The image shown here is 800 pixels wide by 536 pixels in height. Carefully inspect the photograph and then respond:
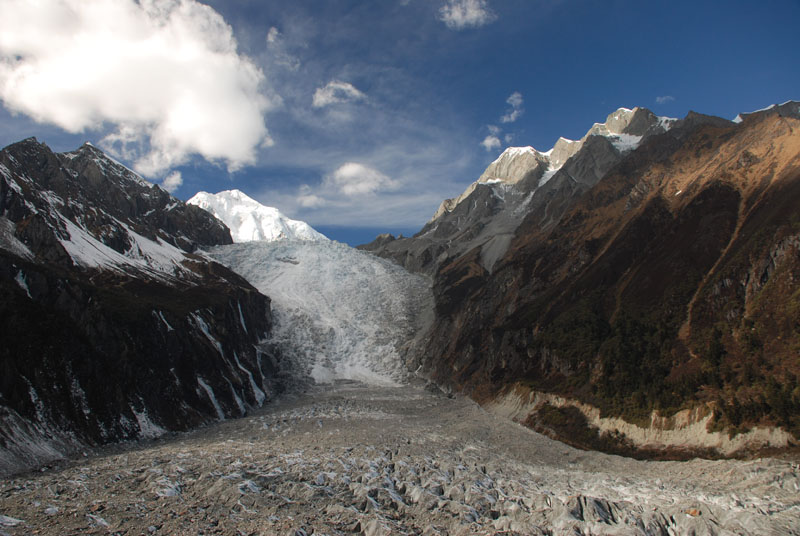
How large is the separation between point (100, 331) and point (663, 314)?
2052 inches

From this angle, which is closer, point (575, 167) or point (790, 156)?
point (790, 156)

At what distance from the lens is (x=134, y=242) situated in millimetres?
76250

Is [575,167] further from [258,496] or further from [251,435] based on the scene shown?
[258,496]

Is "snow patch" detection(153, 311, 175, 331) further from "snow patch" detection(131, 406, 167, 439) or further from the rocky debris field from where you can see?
the rocky debris field

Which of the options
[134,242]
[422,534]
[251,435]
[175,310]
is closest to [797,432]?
[422,534]

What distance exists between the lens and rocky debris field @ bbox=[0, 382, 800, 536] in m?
17.0

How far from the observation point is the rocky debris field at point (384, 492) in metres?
17.0

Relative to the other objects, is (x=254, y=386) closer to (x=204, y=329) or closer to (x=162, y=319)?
(x=204, y=329)

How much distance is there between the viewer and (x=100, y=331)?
3975 centimetres

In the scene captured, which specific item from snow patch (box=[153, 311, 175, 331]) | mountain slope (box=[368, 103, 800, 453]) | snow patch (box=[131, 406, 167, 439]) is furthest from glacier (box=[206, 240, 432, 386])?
snow patch (box=[131, 406, 167, 439])

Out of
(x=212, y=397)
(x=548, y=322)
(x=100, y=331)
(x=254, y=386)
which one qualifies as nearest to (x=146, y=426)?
(x=100, y=331)

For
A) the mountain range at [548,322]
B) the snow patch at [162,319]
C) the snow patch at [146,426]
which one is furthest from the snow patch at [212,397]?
the snow patch at [146,426]

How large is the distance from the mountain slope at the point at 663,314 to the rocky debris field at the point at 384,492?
16.9ft

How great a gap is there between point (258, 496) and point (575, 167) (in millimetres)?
158585
